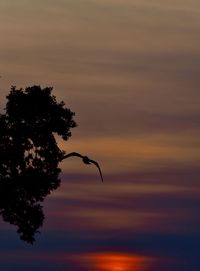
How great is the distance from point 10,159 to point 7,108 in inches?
130

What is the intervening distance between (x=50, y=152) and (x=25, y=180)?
2.52 metres

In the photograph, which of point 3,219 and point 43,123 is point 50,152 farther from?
point 3,219

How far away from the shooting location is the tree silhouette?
5197cm

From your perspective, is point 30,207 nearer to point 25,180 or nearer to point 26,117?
point 25,180

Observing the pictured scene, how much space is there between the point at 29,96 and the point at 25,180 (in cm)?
551

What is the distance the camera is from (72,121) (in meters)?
52.5

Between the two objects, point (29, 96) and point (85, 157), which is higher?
point (29, 96)

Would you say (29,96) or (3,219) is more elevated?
(29,96)

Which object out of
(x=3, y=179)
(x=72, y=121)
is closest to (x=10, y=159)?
(x=3, y=179)

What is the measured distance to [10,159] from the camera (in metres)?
52.3

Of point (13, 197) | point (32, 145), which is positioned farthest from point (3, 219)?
point (32, 145)

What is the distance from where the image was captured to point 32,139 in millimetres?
52156

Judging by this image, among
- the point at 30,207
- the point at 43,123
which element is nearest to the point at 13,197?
the point at 30,207

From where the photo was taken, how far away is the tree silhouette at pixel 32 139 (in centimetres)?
5197
